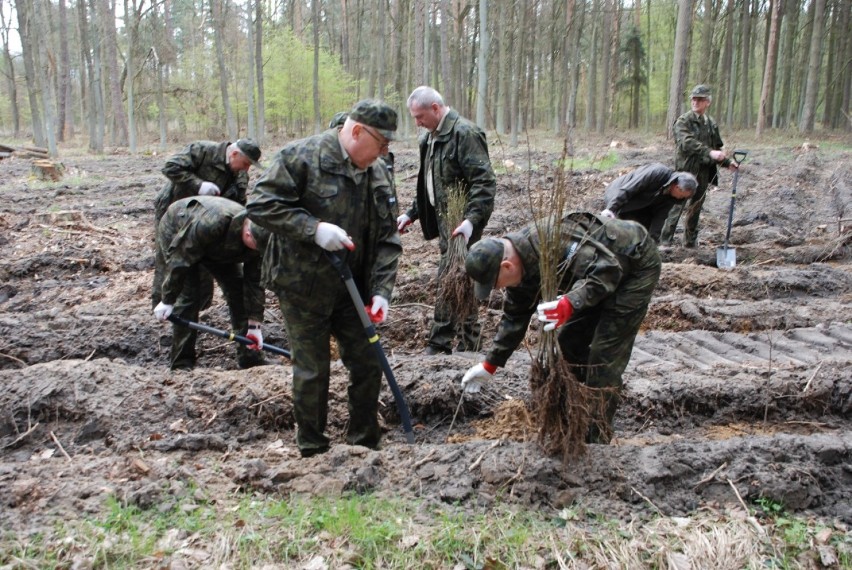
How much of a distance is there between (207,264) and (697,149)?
20.4 feet

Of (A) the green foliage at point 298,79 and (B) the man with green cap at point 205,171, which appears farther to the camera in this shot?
(A) the green foliage at point 298,79

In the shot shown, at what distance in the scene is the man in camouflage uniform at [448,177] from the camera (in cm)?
510

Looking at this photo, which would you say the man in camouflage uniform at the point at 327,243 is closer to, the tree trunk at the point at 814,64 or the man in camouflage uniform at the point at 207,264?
the man in camouflage uniform at the point at 207,264

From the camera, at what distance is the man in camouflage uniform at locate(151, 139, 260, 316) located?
5801mm

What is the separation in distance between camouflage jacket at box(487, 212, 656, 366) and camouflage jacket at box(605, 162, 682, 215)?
2.64 meters

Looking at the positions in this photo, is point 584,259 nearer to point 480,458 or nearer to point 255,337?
point 480,458

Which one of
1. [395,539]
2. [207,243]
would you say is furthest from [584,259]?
[207,243]

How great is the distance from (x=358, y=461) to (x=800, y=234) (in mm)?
8778

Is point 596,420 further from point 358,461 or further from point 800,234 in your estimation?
point 800,234

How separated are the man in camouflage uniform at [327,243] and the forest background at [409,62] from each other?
1409cm

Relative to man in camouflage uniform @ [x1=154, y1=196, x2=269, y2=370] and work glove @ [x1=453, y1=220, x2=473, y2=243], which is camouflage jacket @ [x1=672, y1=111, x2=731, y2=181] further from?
man in camouflage uniform @ [x1=154, y1=196, x2=269, y2=370]

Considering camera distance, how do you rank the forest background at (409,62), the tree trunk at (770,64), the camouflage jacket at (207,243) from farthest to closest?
the forest background at (409,62)
the tree trunk at (770,64)
the camouflage jacket at (207,243)

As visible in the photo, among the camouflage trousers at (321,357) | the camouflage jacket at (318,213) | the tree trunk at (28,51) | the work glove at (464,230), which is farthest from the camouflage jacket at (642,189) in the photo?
the tree trunk at (28,51)

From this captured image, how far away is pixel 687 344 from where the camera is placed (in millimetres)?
5754
